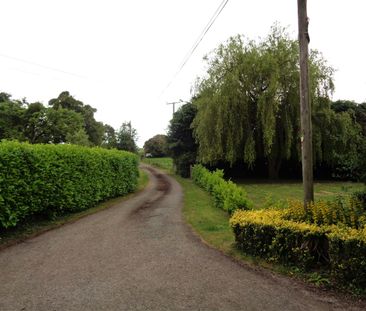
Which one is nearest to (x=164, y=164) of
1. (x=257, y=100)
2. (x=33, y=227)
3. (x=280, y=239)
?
(x=257, y=100)

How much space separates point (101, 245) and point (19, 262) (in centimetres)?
196

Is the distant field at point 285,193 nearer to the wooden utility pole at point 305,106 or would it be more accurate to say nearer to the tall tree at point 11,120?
the wooden utility pole at point 305,106

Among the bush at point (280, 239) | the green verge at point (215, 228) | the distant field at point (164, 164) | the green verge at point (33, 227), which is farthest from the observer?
the distant field at point (164, 164)

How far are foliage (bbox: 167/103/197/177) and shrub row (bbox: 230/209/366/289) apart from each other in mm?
28107

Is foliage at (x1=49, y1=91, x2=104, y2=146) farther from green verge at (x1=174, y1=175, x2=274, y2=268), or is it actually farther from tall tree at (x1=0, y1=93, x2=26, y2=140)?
green verge at (x1=174, y1=175, x2=274, y2=268)

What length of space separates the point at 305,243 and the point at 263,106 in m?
17.9

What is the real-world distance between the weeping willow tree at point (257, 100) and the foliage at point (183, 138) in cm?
1025

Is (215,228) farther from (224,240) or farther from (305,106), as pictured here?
(305,106)

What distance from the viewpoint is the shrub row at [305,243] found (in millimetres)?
5098

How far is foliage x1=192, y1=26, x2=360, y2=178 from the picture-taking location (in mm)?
23562

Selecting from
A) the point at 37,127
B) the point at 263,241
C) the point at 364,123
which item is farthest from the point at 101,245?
the point at 37,127

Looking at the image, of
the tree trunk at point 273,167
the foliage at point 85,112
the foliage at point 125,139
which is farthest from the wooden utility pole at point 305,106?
the foliage at point 85,112

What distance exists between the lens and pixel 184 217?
12.7 metres

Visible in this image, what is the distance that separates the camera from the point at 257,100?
24438 millimetres
